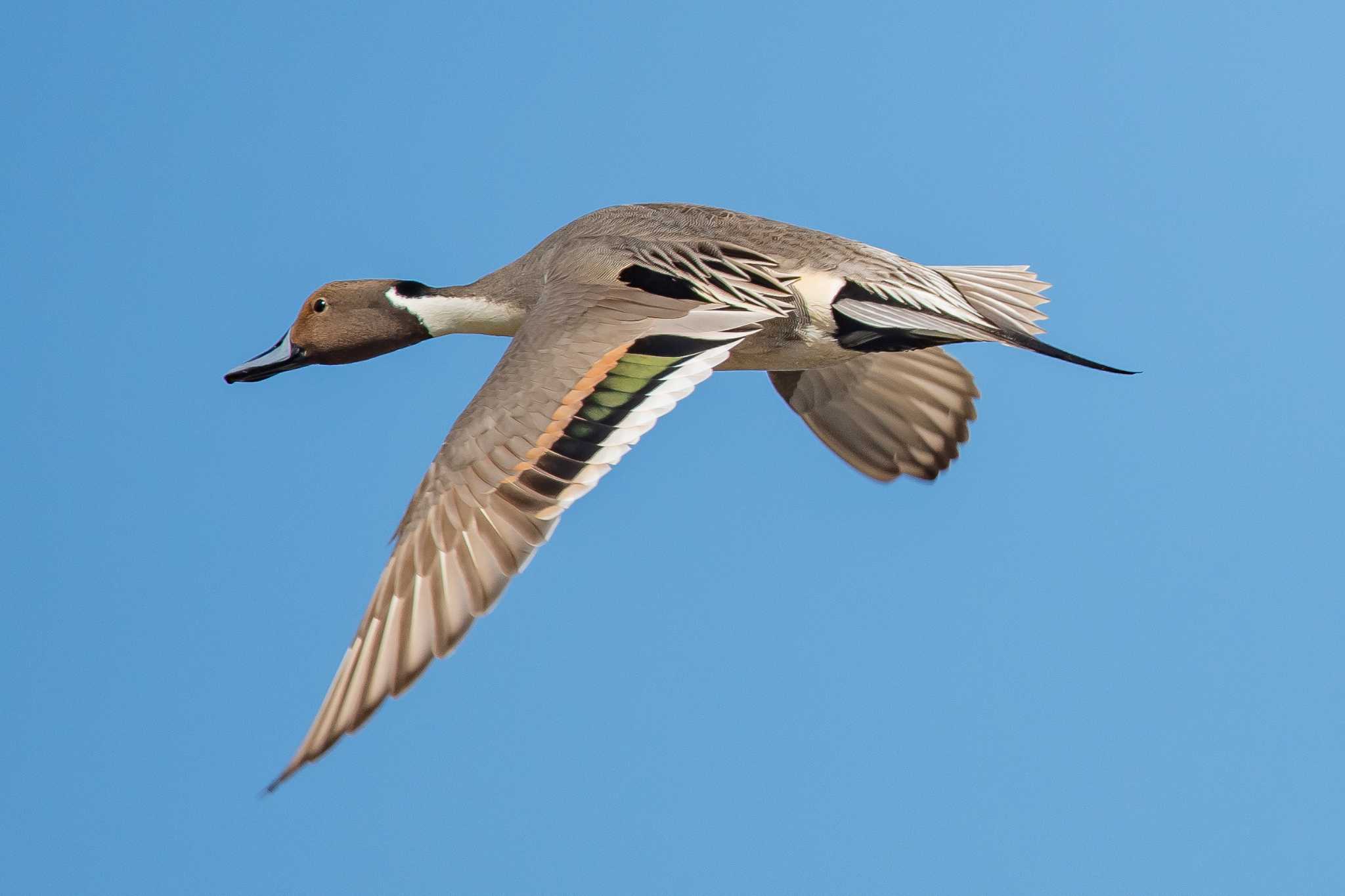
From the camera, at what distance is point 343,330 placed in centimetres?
434

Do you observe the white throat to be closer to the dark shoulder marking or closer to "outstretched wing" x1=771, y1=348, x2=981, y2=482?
the dark shoulder marking

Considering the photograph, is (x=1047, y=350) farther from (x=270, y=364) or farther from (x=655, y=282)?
(x=270, y=364)

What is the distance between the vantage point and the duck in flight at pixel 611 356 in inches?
117

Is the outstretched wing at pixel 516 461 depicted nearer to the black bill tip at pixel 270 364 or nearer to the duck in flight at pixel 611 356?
the duck in flight at pixel 611 356

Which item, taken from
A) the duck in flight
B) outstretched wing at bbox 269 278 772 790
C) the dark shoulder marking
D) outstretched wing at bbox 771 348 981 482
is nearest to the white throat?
the duck in flight

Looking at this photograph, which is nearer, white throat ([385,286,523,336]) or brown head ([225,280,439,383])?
white throat ([385,286,523,336])

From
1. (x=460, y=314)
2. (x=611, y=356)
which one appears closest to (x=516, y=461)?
(x=611, y=356)

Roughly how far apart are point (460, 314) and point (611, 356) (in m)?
1.03

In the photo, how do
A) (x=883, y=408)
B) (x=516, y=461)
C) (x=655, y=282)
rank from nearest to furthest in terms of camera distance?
(x=516, y=461), (x=655, y=282), (x=883, y=408)

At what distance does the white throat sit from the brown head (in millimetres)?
27

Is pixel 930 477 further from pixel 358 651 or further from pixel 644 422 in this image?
pixel 358 651

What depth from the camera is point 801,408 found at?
4.68 m

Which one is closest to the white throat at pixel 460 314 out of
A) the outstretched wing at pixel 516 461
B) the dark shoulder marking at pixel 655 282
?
the dark shoulder marking at pixel 655 282

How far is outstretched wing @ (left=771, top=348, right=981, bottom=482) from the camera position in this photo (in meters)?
Result: 4.65
